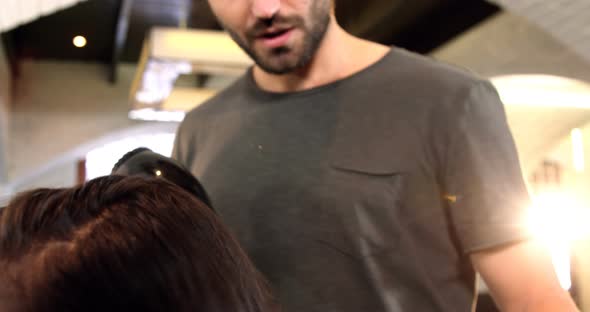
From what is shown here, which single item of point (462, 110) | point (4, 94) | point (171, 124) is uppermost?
point (462, 110)

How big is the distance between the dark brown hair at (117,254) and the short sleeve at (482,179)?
0.43 m

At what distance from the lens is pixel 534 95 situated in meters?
5.52

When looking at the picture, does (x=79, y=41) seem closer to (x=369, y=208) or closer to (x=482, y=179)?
(x=369, y=208)

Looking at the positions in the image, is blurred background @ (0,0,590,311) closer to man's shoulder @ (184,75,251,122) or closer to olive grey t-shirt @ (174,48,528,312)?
olive grey t-shirt @ (174,48,528,312)

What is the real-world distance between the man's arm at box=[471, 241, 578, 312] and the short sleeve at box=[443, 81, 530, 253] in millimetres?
18

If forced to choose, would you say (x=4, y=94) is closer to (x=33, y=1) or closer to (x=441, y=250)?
(x=33, y=1)

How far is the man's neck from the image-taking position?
1.09 m

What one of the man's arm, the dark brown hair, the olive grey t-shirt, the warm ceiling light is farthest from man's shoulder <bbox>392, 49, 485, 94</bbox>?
the warm ceiling light

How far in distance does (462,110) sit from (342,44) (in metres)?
0.24

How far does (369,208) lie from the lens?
985 mm

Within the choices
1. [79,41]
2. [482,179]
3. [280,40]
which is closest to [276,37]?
[280,40]

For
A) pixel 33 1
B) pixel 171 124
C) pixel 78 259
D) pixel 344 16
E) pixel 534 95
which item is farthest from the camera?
pixel 171 124

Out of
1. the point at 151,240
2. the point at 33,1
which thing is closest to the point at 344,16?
the point at 33,1

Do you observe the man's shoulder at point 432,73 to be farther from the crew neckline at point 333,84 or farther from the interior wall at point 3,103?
the interior wall at point 3,103
